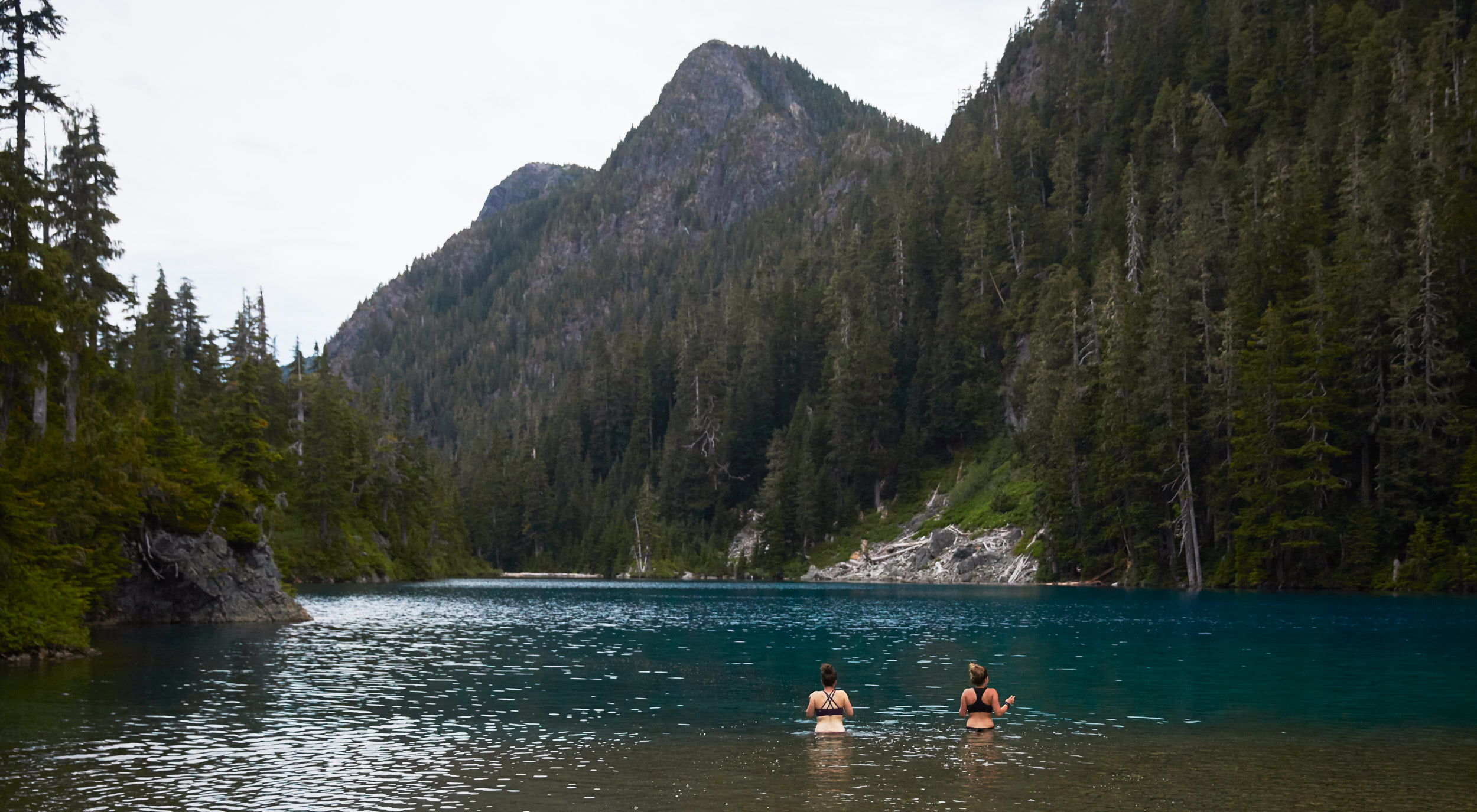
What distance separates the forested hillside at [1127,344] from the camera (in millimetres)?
80875

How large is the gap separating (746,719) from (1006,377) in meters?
117

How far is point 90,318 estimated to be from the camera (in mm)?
45500

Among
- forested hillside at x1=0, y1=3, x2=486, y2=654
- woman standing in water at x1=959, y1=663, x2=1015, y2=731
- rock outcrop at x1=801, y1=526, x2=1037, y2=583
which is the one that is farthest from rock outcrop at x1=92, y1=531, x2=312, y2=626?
rock outcrop at x1=801, y1=526, x2=1037, y2=583

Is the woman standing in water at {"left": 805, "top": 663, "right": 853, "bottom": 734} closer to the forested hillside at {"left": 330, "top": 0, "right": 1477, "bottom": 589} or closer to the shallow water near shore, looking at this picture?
the shallow water near shore

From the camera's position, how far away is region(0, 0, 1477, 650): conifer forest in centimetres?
5322

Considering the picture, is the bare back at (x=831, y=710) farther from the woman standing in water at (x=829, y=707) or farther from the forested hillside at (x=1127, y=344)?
the forested hillside at (x=1127, y=344)

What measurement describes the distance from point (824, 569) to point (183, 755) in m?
114

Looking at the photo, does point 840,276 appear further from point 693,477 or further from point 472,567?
point 472,567

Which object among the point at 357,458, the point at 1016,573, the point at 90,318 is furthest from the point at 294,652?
the point at 357,458

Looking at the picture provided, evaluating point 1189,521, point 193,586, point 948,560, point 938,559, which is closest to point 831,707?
point 193,586

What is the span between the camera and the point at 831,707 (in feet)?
80.5

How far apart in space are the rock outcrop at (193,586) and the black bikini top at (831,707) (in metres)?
39.7

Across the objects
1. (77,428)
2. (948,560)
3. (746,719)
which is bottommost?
(746,719)

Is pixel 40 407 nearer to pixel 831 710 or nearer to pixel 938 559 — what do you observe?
pixel 831 710
